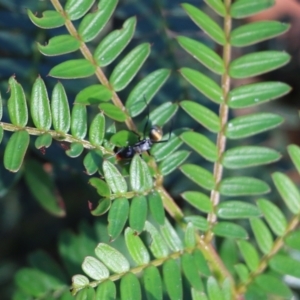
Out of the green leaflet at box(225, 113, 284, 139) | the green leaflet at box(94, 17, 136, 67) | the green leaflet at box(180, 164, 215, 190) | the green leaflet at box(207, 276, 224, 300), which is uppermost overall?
the green leaflet at box(94, 17, 136, 67)

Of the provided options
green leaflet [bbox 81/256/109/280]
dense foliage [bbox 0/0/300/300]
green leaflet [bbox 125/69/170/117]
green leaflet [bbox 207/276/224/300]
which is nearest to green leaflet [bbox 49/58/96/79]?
dense foliage [bbox 0/0/300/300]

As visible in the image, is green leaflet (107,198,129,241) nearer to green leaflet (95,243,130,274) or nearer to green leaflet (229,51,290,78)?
green leaflet (95,243,130,274)

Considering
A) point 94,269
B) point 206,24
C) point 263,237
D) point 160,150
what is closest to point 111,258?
point 94,269

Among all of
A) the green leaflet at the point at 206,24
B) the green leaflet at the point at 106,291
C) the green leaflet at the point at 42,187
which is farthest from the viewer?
the green leaflet at the point at 42,187

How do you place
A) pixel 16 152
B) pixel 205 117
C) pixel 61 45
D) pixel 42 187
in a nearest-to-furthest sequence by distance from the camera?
pixel 16 152 < pixel 61 45 < pixel 205 117 < pixel 42 187

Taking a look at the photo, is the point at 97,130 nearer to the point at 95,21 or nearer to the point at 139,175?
the point at 139,175

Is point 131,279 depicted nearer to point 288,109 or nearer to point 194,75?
point 194,75

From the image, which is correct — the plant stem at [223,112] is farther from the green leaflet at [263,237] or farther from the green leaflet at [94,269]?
the green leaflet at [94,269]

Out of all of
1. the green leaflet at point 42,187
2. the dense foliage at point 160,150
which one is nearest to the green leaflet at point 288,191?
the dense foliage at point 160,150

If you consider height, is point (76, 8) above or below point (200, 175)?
above

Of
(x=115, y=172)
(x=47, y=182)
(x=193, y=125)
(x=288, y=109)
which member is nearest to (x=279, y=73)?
(x=288, y=109)

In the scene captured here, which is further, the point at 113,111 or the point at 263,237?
the point at 263,237
